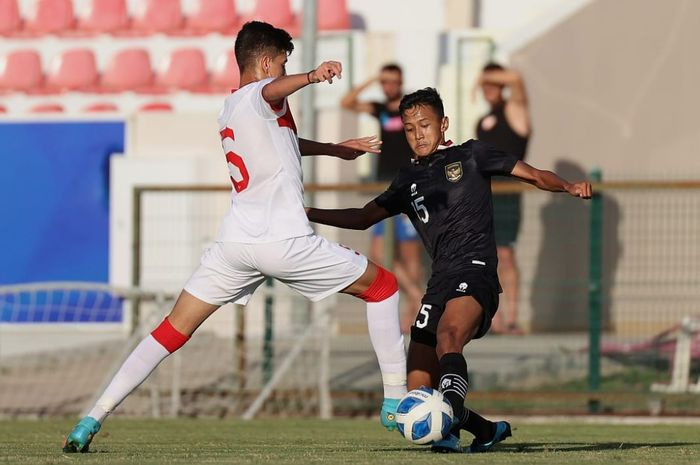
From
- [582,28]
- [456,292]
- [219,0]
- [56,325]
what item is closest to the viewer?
[456,292]

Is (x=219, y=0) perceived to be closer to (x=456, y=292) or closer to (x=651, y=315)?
(x=651, y=315)

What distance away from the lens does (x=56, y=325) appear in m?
15.0

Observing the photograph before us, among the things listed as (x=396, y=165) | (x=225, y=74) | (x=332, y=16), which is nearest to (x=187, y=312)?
(x=396, y=165)

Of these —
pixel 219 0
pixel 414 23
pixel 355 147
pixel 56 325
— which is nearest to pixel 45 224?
pixel 56 325

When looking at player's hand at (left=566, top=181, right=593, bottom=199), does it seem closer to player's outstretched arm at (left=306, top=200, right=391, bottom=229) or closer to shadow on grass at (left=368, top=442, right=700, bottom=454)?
player's outstretched arm at (left=306, top=200, right=391, bottom=229)

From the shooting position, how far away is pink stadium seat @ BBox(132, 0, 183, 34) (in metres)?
21.2

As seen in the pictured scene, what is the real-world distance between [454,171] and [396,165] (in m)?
7.89

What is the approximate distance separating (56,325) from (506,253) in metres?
4.31

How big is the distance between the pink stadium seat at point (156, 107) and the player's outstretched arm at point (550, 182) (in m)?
12.1

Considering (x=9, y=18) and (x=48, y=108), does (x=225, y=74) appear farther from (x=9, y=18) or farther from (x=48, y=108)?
(x=9, y=18)

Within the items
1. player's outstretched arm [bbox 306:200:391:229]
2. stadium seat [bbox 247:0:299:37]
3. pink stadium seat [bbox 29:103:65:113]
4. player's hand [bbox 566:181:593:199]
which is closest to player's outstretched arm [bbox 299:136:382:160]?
player's outstretched arm [bbox 306:200:391:229]

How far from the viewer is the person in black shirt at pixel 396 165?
14102 mm

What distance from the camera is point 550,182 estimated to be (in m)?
7.40

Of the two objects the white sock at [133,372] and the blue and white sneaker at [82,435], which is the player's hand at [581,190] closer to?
the white sock at [133,372]
